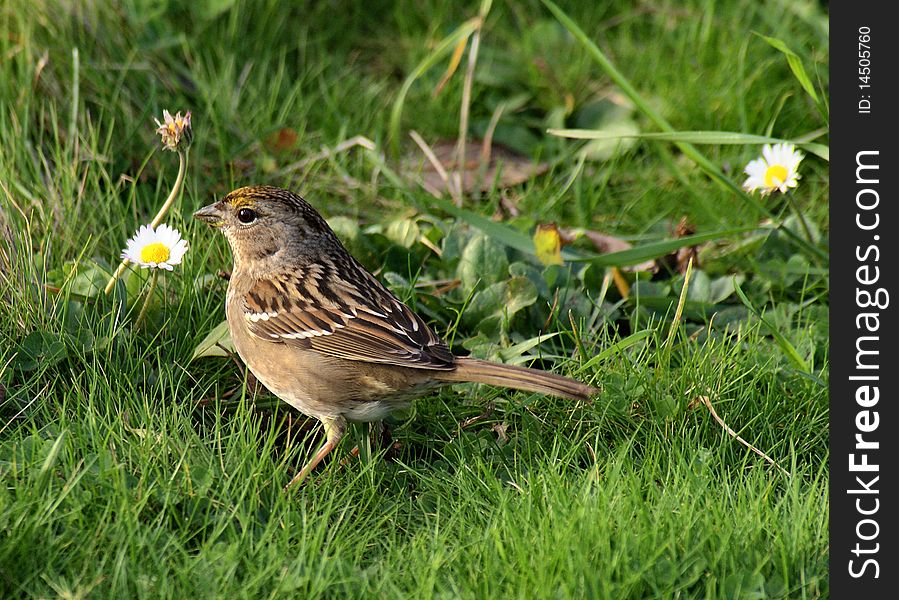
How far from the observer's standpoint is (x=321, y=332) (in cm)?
416

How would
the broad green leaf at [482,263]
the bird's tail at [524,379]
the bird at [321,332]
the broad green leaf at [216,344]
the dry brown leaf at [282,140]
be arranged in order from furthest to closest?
the dry brown leaf at [282,140], the broad green leaf at [482,263], the broad green leaf at [216,344], the bird at [321,332], the bird's tail at [524,379]

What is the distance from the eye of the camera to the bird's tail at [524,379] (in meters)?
3.83

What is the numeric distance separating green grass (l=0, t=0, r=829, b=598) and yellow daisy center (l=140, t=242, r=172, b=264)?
31cm

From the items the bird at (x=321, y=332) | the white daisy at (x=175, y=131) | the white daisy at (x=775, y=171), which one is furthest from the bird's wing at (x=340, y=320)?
the white daisy at (x=775, y=171)

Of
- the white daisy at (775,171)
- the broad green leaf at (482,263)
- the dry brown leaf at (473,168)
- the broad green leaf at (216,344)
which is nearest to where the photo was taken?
the broad green leaf at (216,344)

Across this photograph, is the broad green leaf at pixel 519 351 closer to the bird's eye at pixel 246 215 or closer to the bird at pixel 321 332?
the bird at pixel 321 332

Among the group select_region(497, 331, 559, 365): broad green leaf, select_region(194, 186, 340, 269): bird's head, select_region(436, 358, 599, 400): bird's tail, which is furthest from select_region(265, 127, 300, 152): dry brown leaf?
select_region(436, 358, 599, 400): bird's tail

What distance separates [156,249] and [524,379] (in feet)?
4.73

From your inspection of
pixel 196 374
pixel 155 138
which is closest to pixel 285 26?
pixel 155 138

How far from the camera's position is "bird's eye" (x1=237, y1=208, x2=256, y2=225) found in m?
4.44

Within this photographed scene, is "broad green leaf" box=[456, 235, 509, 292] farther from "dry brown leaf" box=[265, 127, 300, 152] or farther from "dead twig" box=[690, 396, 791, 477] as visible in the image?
"dry brown leaf" box=[265, 127, 300, 152]

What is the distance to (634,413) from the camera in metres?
4.22

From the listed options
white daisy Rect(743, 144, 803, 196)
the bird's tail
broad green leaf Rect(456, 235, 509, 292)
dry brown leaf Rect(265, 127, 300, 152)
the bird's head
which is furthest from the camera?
dry brown leaf Rect(265, 127, 300, 152)
